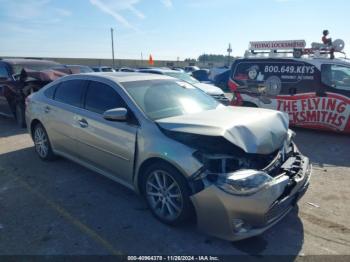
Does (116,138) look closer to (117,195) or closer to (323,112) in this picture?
(117,195)

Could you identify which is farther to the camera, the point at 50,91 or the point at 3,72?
the point at 3,72

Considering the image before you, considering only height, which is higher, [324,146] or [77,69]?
[77,69]

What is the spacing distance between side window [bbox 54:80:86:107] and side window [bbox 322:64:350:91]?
5.83 m

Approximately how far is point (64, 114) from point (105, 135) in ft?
3.84

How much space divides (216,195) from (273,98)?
5888 mm

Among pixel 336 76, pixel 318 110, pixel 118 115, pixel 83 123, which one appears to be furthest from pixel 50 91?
pixel 336 76

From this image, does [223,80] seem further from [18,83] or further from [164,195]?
[164,195]

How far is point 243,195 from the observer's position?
8.64 ft

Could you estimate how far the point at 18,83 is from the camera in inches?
314

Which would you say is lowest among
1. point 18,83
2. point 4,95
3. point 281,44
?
point 4,95

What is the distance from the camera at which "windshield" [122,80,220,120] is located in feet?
12.0

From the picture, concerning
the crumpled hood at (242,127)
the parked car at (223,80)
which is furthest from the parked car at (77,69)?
the parked car at (223,80)

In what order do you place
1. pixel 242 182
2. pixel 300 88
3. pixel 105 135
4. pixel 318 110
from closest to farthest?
1. pixel 242 182
2. pixel 105 135
3. pixel 318 110
4. pixel 300 88

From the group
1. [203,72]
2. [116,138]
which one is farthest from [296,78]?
[203,72]
